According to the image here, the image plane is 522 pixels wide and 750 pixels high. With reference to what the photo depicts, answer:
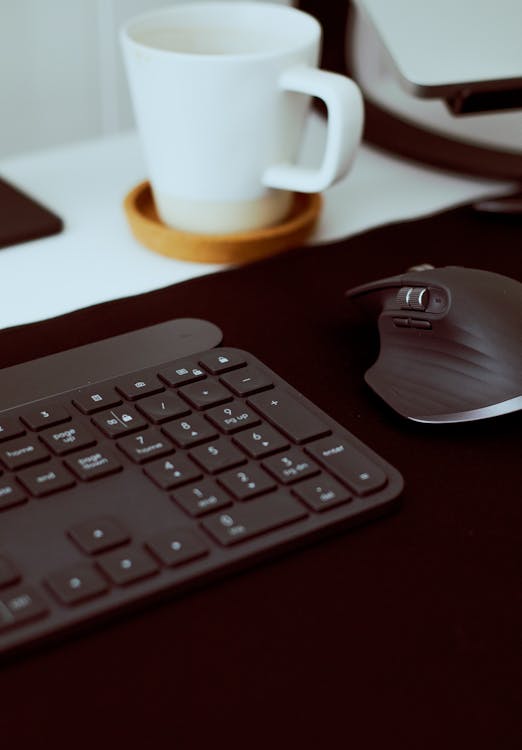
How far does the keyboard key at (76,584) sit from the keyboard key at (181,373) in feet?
0.41

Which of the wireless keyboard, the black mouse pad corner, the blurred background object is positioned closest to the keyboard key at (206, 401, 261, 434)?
the wireless keyboard

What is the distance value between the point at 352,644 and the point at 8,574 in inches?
4.7

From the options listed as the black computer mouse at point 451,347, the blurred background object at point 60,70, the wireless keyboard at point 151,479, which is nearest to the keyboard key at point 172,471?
the wireless keyboard at point 151,479

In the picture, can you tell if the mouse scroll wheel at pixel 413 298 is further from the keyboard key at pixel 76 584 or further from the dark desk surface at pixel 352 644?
the keyboard key at pixel 76 584

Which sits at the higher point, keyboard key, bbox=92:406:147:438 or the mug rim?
the mug rim

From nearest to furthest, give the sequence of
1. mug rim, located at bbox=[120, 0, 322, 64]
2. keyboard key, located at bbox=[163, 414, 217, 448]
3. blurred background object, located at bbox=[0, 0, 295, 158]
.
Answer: keyboard key, located at bbox=[163, 414, 217, 448] < mug rim, located at bbox=[120, 0, 322, 64] < blurred background object, located at bbox=[0, 0, 295, 158]

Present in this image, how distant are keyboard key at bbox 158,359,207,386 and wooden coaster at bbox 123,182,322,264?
141mm

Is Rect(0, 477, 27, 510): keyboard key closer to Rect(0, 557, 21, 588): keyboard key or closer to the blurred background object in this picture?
Rect(0, 557, 21, 588): keyboard key

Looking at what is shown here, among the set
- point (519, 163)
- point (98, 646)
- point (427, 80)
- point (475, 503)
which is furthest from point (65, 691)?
point (519, 163)

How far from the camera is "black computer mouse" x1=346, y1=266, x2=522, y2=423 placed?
0.43 metres

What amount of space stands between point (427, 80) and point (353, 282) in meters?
0.13

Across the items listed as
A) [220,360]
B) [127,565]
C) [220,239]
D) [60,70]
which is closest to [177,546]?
[127,565]

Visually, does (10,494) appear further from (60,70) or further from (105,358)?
(60,70)

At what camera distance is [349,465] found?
395 mm
